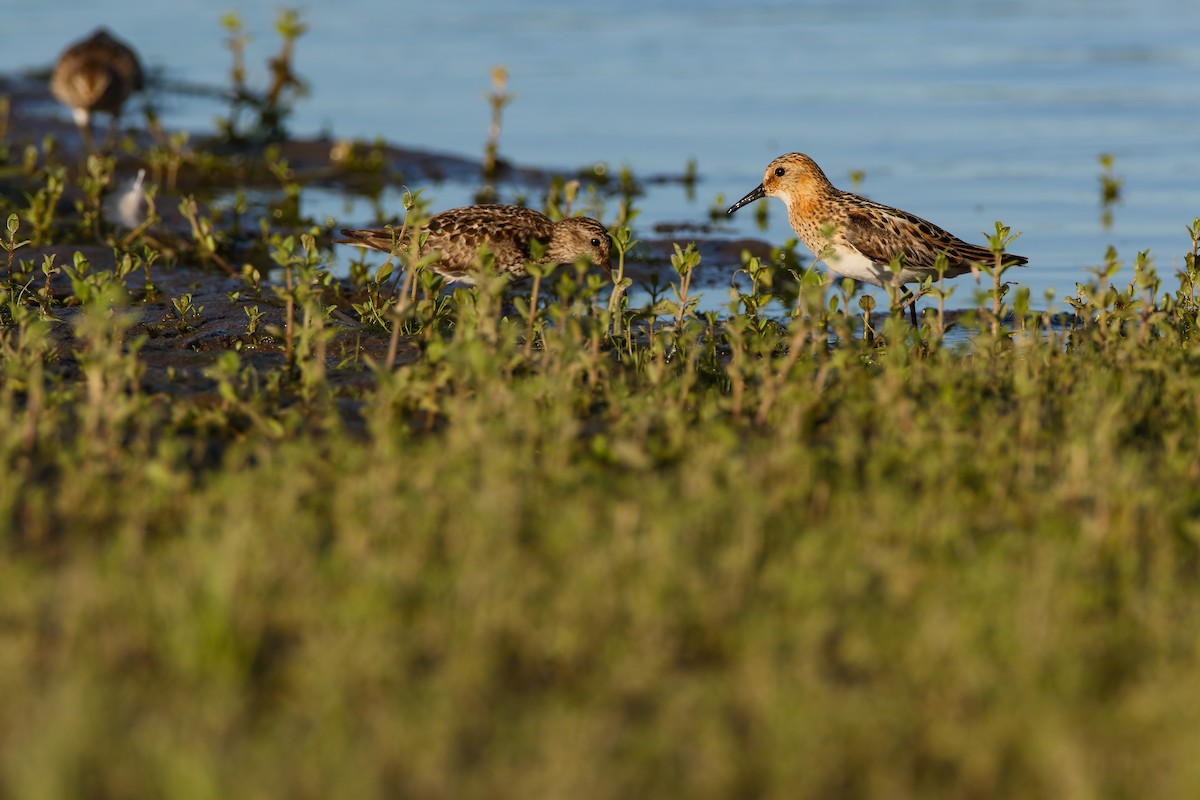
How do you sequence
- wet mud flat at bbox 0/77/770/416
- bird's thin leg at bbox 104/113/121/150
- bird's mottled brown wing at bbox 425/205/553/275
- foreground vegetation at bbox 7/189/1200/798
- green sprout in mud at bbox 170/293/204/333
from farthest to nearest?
bird's thin leg at bbox 104/113/121/150
bird's mottled brown wing at bbox 425/205/553/275
green sprout in mud at bbox 170/293/204/333
wet mud flat at bbox 0/77/770/416
foreground vegetation at bbox 7/189/1200/798

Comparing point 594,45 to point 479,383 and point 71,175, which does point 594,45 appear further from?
point 479,383

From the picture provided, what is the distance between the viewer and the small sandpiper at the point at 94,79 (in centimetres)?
1697

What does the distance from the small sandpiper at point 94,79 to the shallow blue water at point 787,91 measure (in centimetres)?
208

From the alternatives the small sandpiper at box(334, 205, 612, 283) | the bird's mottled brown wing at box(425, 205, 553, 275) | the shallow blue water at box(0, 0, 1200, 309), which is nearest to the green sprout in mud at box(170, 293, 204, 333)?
the small sandpiper at box(334, 205, 612, 283)

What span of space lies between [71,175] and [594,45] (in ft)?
34.0

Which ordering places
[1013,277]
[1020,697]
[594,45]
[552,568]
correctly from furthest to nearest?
[594,45] < [1013,277] < [552,568] < [1020,697]

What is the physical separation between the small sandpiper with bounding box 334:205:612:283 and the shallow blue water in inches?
120

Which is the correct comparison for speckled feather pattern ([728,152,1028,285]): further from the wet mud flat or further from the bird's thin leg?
the bird's thin leg

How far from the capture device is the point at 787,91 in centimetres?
2055

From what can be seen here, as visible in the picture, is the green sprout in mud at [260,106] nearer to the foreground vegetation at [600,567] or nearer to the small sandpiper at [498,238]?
the small sandpiper at [498,238]

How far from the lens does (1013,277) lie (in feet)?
39.5

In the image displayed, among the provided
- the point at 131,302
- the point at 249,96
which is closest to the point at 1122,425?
the point at 131,302

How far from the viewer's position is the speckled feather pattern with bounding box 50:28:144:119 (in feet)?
55.7

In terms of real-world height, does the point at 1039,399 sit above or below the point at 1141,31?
below
